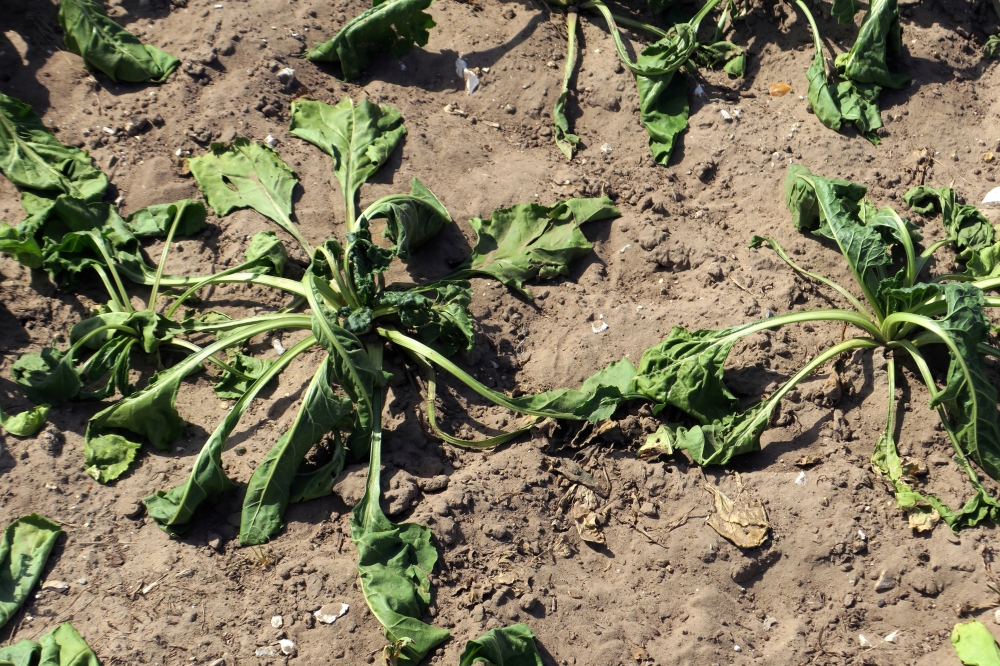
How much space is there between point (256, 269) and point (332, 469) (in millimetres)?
1031

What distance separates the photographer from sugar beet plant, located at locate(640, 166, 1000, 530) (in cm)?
312

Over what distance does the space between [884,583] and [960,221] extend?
178 cm

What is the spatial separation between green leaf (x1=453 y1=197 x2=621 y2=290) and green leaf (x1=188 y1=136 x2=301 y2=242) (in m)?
0.89

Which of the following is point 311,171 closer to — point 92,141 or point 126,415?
point 92,141

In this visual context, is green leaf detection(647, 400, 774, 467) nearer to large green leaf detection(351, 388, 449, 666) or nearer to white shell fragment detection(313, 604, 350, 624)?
large green leaf detection(351, 388, 449, 666)

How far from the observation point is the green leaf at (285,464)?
309cm

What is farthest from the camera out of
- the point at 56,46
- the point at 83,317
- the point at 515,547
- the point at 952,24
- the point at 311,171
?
the point at 952,24

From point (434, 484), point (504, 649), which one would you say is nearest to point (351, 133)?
point (434, 484)

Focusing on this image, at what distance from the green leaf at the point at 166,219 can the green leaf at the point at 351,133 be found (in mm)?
655

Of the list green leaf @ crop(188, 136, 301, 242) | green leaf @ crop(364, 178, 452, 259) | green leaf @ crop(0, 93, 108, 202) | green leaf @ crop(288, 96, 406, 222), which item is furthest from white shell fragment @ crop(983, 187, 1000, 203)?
green leaf @ crop(0, 93, 108, 202)

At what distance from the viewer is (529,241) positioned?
3.90 metres

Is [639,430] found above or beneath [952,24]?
beneath

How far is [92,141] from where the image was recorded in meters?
4.16

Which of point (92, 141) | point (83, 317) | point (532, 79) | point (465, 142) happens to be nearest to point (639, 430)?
point (465, 142)
